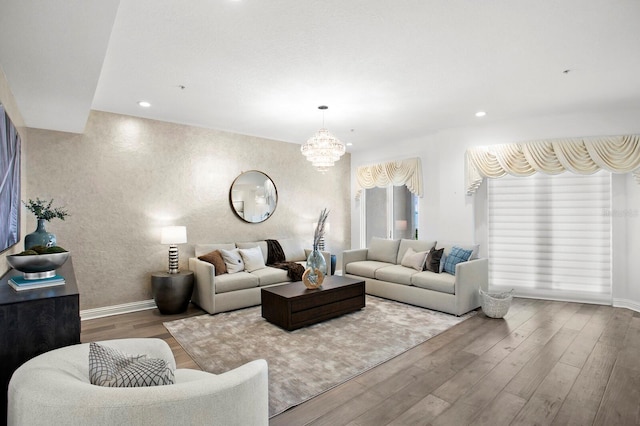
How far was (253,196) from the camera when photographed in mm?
5668

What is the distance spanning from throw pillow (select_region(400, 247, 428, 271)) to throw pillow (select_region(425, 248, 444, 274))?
8 cm

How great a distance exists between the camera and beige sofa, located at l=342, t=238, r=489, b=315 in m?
4.20

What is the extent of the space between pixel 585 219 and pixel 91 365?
19.3ft

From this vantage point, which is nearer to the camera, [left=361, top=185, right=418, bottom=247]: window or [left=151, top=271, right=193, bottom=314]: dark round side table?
[left=151, top=271, right=193, bottom=314]: dark round side table

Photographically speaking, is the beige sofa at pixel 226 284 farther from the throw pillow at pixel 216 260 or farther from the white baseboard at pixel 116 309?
the white baseboard at pixel 116 309

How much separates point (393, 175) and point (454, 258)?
2314 millimetres

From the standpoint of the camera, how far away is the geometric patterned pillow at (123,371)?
3.90 ft

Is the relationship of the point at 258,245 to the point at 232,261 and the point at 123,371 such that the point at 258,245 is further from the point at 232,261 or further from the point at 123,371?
the point at 123,371

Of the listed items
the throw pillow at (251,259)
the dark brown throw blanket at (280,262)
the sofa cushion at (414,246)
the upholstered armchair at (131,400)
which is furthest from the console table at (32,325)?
the sofa cushion at (414,246)

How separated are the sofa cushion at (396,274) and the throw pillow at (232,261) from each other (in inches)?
83.5

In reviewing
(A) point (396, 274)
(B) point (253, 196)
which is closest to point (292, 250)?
(B) point (253, 196)

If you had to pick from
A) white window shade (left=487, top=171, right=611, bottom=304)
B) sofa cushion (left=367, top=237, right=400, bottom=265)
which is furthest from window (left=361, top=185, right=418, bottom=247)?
white window shade (left=487, top=171, right=611, bottom=304)

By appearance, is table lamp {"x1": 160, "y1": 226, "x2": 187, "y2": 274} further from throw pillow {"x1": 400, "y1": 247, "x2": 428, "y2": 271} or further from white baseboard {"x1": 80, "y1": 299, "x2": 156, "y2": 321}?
throw pillow {"x1": 400, "y1": 247, "x2": 428, "y2": 271}

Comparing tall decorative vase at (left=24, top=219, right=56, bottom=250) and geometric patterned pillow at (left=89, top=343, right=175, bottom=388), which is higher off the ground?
tall decorative vase at (left=24, top=219, right=56, bottom=250)
